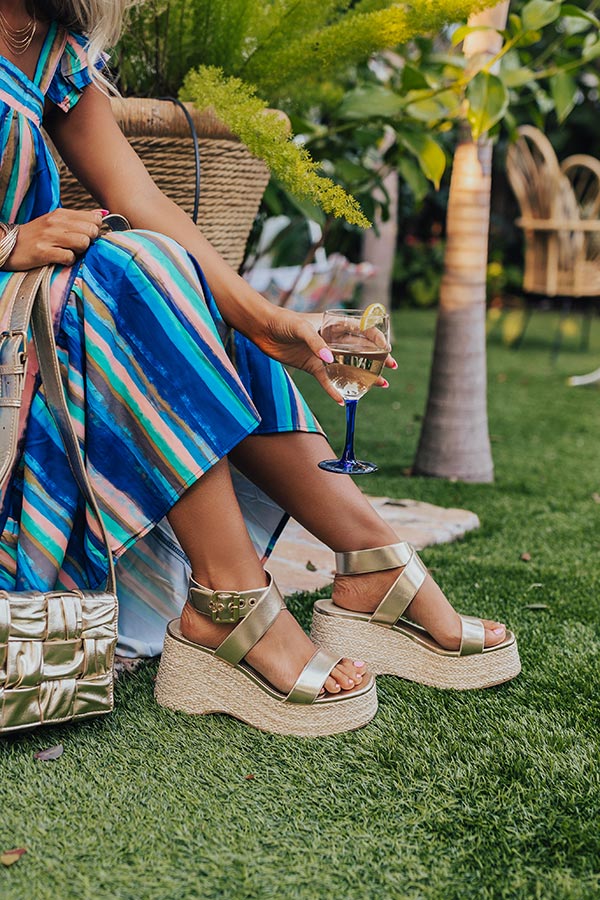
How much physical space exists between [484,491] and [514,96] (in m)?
1.21

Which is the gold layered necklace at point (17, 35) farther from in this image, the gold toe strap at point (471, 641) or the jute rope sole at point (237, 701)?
the gold toe strap at point (471, 641)

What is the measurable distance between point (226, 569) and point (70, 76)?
85cm

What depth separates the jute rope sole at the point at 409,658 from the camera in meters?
1.56

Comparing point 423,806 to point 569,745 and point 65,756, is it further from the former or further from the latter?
point 65,756

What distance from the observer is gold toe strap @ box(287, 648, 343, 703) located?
4.54ft

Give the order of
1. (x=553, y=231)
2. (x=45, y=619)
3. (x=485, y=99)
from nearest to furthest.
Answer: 1. (x=45, y=619)
2. (x=485, y=99)
3. (x=553, y=231)

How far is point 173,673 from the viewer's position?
1.44 m

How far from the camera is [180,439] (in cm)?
130

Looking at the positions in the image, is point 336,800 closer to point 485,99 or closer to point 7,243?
point 7,243

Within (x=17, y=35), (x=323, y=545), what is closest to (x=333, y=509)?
(x=323, y=545)

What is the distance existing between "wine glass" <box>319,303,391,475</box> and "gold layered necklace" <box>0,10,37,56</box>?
70 cm

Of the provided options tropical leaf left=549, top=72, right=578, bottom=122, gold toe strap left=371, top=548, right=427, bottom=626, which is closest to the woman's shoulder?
gold toe strap left=371, top=548, right=427, bottom=626

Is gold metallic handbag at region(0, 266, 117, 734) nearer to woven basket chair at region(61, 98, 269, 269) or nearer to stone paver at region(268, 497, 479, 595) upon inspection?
woven basket chair at region(61, 98, 269, 269)

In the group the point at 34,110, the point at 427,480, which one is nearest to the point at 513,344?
the point at 427,480
